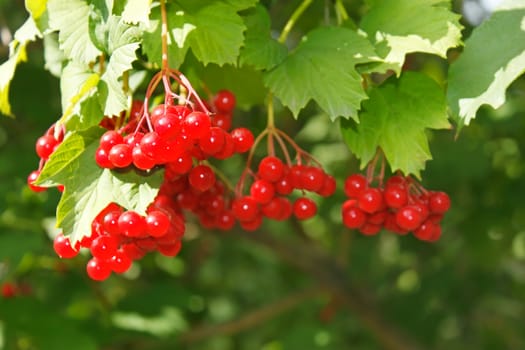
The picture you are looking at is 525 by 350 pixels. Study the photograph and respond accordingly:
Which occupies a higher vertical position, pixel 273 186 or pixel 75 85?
pixel 75 85

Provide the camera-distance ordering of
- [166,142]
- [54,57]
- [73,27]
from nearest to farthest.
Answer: [166,142], [73,27], [54,57]

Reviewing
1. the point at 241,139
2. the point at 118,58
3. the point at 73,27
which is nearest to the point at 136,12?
the point at 118,58

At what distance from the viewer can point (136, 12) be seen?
1.35 metres

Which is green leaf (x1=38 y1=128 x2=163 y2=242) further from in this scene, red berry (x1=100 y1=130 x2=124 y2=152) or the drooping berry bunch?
the drooping berry bunch

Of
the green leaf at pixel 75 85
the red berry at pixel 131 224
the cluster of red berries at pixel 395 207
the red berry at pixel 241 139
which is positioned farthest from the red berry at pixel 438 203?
the green leaf at pixel 75 85

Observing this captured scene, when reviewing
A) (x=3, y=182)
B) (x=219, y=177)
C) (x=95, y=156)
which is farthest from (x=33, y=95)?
(x=95, y=156)

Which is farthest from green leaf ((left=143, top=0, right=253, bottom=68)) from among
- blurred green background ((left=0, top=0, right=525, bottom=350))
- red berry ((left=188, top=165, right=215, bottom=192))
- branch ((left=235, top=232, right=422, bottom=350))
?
branch ((left=235, top=232, right=422, bottom=350))

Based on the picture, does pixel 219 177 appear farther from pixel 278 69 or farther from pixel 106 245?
pixel 106 245

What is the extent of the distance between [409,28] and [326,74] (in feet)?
0.68

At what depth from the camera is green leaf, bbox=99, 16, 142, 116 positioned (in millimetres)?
1399

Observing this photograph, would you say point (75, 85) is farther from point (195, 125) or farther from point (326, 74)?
point (326, 74)

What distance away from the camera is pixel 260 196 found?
1.62 metres

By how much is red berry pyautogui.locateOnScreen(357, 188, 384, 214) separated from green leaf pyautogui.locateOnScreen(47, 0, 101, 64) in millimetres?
→ 677

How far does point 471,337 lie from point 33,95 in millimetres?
2814
